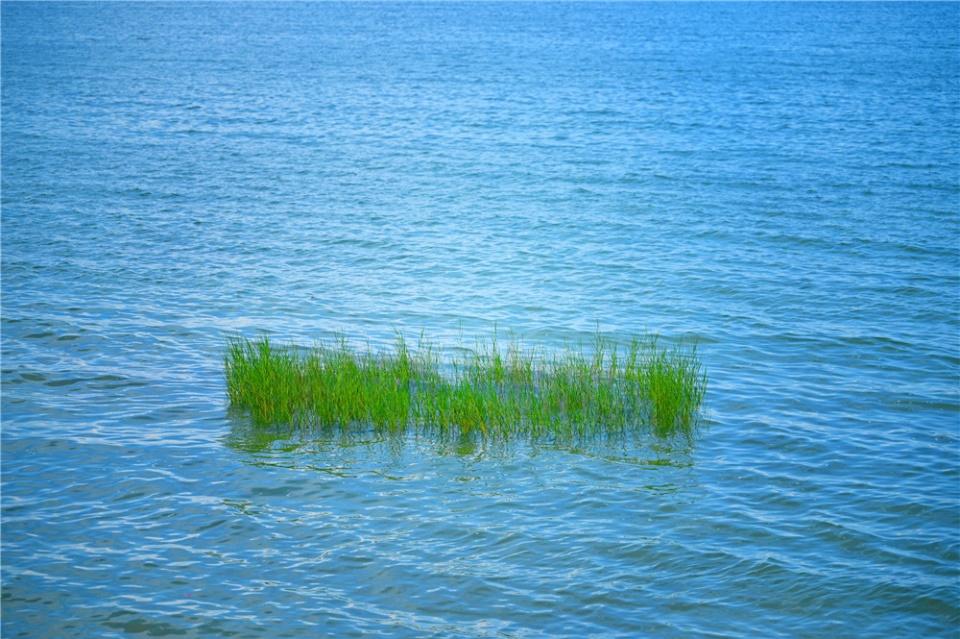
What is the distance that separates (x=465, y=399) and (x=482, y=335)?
4942 mm

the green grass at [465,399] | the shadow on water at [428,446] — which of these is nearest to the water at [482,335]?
the shadow on water at [428,446]

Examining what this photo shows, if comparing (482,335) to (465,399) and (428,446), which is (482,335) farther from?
(428,446)

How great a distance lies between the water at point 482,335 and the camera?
1027 cm

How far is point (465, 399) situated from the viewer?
A: 46.5 ft

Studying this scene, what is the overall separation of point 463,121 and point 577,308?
29.4m

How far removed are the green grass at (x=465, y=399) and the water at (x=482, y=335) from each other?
1.59 ft

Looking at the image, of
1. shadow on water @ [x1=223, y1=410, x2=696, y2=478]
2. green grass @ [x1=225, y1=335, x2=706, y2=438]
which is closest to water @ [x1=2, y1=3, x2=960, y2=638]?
shadow on water @ [x1=223, y1=410, x2=696, y2=478]

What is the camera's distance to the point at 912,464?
13.4 m

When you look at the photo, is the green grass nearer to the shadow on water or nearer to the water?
the shadow on water

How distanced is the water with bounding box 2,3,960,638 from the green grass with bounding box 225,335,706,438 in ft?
1.59

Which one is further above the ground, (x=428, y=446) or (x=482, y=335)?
(x=482, y=335)

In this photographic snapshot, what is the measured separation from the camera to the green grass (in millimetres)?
14195

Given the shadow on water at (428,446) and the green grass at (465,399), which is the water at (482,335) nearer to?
the shadow on water at (428,446)

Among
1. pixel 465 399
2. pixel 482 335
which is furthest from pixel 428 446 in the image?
pixel 482 335
